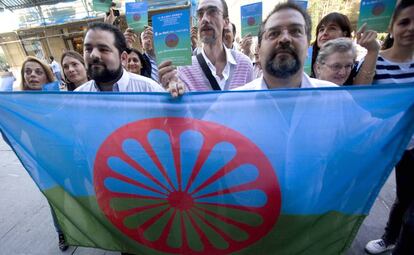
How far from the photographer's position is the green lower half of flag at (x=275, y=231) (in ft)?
4.14

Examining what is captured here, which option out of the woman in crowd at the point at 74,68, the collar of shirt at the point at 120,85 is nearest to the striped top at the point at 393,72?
the collar of shirt at the point at 120,85

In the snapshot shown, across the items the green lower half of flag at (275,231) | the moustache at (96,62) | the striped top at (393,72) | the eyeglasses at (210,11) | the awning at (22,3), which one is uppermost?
the awning at (22,3)

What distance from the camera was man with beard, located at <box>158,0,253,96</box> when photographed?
1.92m

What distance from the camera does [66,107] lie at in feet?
4.52

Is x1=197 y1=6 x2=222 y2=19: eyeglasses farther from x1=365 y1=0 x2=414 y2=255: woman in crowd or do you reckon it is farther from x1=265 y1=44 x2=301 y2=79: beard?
x1=365 y1=0 x2=414 y2=255: woman in crowd

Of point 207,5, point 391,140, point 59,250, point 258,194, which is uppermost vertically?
point 207,5

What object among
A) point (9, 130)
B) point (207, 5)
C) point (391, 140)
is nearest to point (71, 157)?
point (9, 130)

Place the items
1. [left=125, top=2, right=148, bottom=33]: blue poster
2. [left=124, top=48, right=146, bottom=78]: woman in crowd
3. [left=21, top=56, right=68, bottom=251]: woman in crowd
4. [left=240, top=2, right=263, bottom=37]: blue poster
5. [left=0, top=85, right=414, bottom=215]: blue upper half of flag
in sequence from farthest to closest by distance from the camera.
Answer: [left=124, top=48, right=146, bottom=78]: woman in crowd → [left=240, top=2, right=263, bottom=37]: blue poster → [left=125, top=2, right=148, bottom=33]: blue poster → [left=21, top=56, right=68, bottom=251]: woman in crowd → [left=0, top=85, right=414, bottom=215]: blue upper half of flag

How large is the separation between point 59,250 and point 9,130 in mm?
1299

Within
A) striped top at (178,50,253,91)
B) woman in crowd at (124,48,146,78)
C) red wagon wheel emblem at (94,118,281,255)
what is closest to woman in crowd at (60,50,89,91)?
woman in crowd at (124,48,146,78)

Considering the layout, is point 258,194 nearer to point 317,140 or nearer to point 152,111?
point 317,140

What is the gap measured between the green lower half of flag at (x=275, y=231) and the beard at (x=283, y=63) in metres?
0.84

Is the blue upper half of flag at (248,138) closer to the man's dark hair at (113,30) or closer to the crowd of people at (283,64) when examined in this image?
the crowd of people at (283,64)

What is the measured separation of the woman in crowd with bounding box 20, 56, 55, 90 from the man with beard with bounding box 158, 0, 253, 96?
4.43ft
